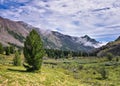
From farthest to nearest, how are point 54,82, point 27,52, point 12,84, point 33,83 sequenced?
point 27,52 < point 54,82 < point 33,83 < point 12,84

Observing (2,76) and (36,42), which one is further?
(36,42)

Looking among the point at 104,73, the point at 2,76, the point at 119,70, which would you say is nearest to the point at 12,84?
the point at 2,76

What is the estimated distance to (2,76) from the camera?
5859cm

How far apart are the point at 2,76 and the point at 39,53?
58.4 ft

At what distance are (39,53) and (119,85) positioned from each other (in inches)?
1238

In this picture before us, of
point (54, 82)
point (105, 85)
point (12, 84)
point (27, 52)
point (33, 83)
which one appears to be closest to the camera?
point (12, 84)

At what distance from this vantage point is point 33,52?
240 ft

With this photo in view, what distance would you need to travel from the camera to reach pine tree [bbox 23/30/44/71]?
238 feet

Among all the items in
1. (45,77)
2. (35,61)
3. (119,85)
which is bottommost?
(119,85)

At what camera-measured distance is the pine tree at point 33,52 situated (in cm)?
7256

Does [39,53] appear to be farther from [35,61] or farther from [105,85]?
[105,85]

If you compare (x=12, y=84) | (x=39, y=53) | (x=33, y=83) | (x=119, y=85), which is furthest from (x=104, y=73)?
(x=12, y=84)

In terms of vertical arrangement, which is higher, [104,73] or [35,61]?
[35,61]

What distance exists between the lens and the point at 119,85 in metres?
84.7
